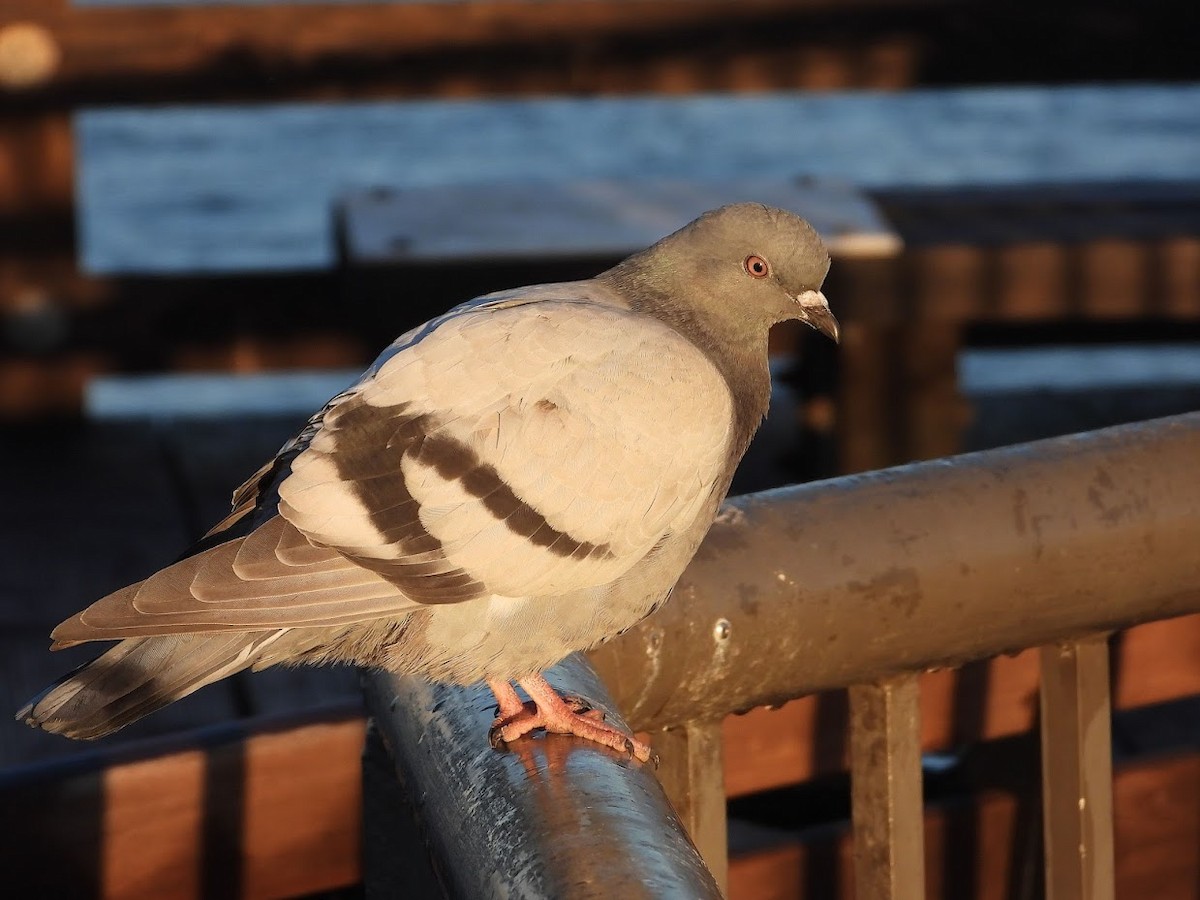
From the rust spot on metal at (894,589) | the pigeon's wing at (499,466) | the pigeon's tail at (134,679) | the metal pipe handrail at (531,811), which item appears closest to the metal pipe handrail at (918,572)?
the rust spot on metal at (894,589)

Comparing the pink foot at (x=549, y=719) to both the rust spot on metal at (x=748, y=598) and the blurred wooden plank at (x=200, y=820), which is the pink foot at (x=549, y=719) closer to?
the rust spot on metal at (x=748, y=598)

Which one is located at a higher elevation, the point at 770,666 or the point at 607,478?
the point at 607,478

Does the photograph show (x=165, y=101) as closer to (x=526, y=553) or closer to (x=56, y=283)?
(x=56, y=283)

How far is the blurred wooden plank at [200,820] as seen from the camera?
2.14 m

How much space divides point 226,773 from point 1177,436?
1.26m

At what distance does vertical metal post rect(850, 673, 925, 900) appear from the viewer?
1.71 metres

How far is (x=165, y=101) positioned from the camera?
554 cm

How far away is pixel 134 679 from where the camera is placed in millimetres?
2078

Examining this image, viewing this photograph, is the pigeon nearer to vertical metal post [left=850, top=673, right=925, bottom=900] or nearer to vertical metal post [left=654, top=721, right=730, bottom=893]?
vertical metal post [left=654, top=721, right=730, bottom=893]

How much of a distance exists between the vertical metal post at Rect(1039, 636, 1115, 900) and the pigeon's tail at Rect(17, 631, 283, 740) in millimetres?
962

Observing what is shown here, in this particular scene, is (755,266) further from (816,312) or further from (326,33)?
(326,33)

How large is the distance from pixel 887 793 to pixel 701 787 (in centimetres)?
19

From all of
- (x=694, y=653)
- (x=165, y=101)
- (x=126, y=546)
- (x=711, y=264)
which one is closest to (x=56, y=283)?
(x=165, y=101)

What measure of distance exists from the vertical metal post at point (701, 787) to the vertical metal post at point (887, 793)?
0.14m
